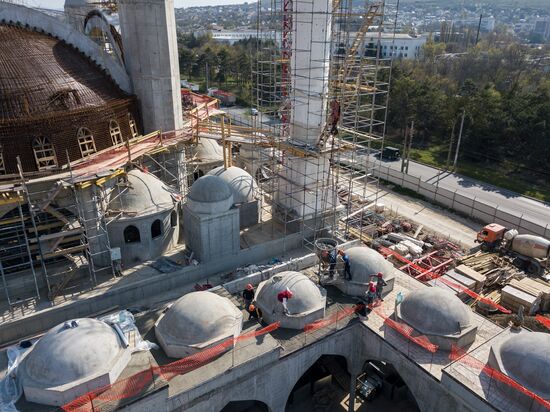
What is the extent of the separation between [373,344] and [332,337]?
6.17ft

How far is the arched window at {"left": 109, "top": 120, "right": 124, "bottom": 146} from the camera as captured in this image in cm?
2673

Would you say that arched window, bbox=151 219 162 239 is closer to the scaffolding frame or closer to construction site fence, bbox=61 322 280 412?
the scaffolding frame

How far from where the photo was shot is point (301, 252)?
2770 centimetres

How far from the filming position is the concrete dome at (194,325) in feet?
57.4

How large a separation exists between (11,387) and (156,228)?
11738 millimetres

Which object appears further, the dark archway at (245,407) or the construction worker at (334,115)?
the construction worker at (334,115)

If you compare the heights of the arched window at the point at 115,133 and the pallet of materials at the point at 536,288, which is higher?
the arched window at the point at 115,133

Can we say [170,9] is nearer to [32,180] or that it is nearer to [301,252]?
[32,180]

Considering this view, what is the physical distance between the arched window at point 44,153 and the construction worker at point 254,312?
12794mm

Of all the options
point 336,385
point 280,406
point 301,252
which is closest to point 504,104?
point 301,252

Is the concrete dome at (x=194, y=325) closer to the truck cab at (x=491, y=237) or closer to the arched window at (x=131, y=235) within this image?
the arched window at (x=131, y=235)

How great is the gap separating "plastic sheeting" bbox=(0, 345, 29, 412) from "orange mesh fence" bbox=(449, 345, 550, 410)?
16.4 metres

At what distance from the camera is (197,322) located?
17.6 m

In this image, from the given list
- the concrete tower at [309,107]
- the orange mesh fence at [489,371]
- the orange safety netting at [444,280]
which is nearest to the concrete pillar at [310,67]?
the concrete tower at [309,107]
